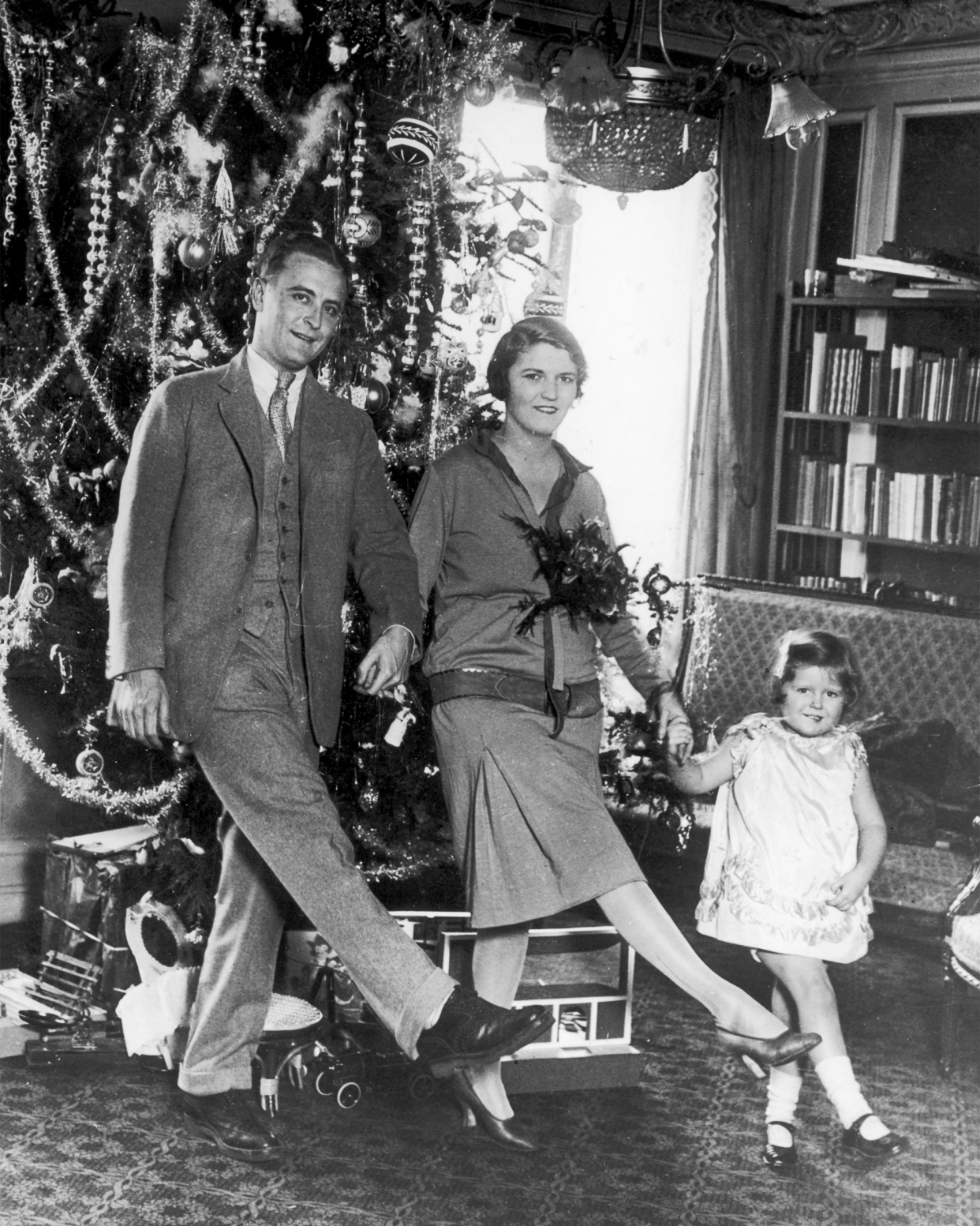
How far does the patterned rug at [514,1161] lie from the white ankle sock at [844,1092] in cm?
8

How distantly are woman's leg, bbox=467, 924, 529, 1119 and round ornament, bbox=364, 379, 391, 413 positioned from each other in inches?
52.3

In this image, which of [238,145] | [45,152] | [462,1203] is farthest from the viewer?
[45,152]

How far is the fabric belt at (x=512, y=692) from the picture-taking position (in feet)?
10.8

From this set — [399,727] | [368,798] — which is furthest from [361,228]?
[368,798]

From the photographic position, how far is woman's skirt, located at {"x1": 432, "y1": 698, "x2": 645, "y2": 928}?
318 centimetres

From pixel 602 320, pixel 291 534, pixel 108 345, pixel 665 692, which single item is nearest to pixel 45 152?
pixel 108 345

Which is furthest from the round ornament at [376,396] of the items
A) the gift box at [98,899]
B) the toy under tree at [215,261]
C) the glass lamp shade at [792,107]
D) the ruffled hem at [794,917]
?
the ruffled hem at [794,917]

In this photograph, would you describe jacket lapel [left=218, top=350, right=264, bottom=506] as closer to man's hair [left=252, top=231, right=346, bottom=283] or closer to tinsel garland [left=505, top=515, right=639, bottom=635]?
man's hair [left=252, top=231, right=346, bottom=283]

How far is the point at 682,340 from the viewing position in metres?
6.08

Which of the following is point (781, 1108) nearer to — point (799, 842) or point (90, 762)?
point (799, 842)

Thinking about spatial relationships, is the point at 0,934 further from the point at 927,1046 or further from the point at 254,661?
the point at 927,1046

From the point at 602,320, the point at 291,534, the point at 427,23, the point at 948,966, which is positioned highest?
the point at 427,23

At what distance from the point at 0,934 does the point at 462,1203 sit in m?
2.07

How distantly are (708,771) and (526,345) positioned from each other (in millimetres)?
1072
